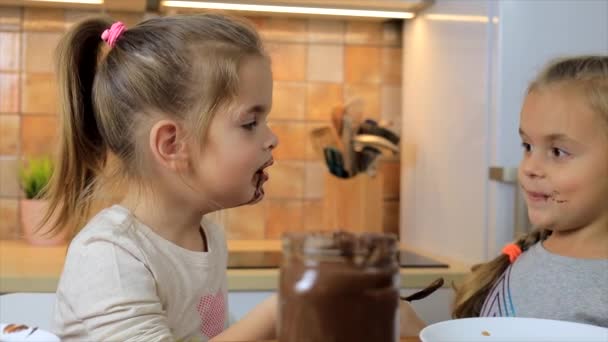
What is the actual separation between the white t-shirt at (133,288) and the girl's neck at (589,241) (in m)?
0.55

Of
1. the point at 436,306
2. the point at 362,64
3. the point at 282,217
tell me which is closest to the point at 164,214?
the point at 436,306

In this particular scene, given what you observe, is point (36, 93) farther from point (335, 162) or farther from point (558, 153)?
point (558, 153)

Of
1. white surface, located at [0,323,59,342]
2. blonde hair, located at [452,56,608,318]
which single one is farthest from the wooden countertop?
white surface, located at [0,323,59,342]

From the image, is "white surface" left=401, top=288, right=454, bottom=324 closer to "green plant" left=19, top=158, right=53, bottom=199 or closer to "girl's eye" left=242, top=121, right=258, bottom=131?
"girl's eye" left=242, top=121, right=258, bottom=131

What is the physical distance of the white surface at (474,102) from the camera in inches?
64.6

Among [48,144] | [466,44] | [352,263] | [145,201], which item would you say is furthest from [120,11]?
[352,263]

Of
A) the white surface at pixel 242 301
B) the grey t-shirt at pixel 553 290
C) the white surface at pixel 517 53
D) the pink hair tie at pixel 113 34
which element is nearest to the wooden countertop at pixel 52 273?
the white surface at pixel 242 301

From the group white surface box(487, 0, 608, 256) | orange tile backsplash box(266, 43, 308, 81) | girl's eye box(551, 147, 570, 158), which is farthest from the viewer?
orange tile backsplash box(266, 43, 308, 81)

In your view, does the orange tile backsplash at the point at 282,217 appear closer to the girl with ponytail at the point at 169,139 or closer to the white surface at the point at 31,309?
the white surface at the point at 31,309

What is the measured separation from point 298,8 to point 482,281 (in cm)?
93

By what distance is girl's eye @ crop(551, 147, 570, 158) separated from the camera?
1.19m

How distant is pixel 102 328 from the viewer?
84 cm

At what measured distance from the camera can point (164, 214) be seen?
1102mm

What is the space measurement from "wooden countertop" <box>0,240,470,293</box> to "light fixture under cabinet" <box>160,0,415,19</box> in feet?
2.16
